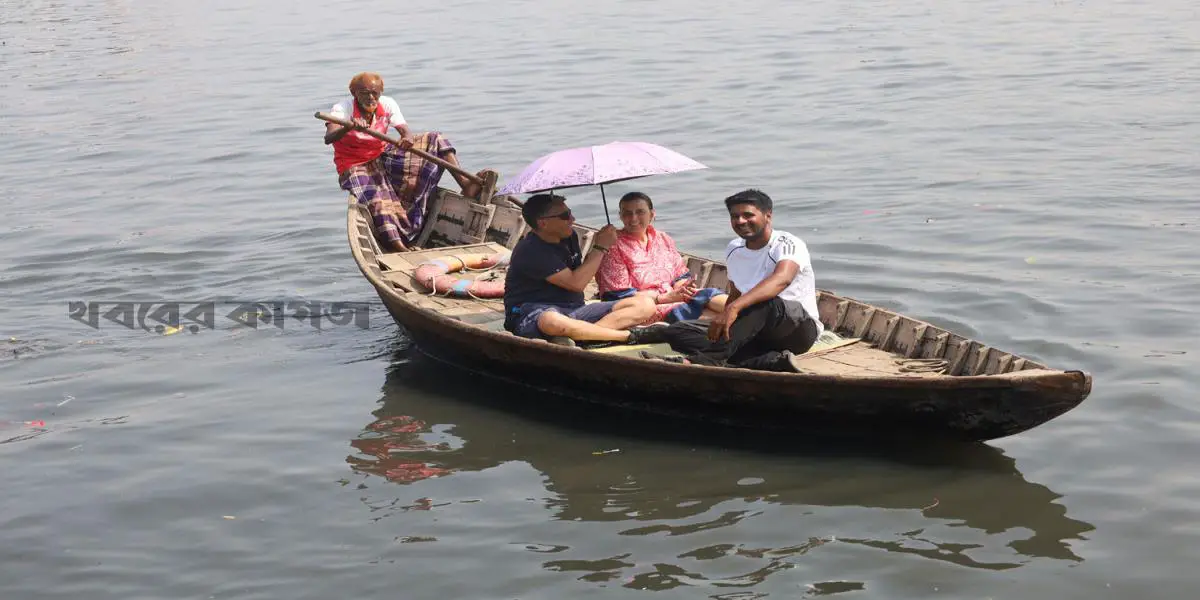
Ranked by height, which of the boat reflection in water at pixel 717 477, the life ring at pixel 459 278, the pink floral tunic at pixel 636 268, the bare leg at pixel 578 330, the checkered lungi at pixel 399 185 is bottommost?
the boat reflection in water at pixel 717 477

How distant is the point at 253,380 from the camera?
28.7 feet

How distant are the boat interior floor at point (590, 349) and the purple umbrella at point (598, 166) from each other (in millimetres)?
916

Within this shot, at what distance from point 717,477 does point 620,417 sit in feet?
3.09

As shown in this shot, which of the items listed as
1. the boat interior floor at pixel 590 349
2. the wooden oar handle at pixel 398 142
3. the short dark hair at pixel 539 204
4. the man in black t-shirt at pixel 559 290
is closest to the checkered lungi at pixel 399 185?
the wooden oar handle at pixel 398 142

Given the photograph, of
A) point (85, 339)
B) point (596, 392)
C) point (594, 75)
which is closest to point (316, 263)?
point (85, 339)

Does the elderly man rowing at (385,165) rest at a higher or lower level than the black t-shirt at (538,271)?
higher

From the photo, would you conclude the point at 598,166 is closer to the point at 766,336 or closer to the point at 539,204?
the point at 539,204

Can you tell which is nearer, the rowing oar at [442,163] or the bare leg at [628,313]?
the bare leg at [628,313]

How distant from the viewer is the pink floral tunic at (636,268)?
7805mm

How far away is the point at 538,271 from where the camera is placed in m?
7.59

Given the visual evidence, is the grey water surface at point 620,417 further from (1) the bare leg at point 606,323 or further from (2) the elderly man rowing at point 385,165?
(2) the elderly man rowing at point 385,165

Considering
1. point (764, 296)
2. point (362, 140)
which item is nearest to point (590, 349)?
point (764, 296)

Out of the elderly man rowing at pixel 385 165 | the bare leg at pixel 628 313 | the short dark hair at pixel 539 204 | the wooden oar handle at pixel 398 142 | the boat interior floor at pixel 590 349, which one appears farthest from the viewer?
the elderly man rowing at pixel 385 165

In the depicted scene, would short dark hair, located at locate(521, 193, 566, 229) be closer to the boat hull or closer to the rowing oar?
the boat hull
